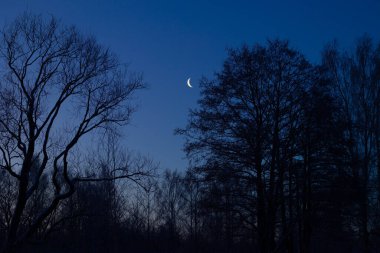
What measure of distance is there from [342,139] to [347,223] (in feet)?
14.1

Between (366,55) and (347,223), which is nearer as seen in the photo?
(347,223)

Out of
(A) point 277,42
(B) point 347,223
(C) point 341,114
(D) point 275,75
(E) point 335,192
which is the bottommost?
(B) point 347,223

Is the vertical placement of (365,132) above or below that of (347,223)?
above

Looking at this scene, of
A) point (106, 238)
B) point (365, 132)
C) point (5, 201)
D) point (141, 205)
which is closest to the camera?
point (5, 201)

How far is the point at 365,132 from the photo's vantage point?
84.2ft

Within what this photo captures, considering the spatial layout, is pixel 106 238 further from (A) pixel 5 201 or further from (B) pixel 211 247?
(A) pixel 5 201

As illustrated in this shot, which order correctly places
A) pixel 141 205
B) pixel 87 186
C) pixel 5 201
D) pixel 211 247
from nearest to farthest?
pixel 5 201 → pixel 87 186 → pixel 211 247 → pixel 141 205

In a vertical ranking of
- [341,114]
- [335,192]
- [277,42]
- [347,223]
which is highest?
[277,42]

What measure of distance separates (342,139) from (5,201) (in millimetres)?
15257

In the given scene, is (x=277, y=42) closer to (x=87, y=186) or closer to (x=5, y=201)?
(x=5, y=201)

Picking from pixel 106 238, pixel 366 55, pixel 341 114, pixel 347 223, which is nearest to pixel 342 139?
pixel 341 114

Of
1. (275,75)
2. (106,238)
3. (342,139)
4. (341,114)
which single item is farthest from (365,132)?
(106,238)

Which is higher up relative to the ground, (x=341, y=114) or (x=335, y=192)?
(x=341, y=114)

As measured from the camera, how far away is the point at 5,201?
18.4 m
